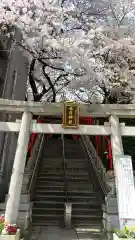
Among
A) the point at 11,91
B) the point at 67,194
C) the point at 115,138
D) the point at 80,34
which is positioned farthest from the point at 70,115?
the point at 11,91

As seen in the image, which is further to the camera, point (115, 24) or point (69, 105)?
point (115, 24)

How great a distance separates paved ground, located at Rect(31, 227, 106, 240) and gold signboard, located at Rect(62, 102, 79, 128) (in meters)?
3.75

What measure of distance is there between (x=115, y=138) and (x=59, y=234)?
12.8ft

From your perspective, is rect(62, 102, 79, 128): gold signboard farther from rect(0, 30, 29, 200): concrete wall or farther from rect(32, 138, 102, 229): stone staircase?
rect(0, 30, 29, 200): concrete wall

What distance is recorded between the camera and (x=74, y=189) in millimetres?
11766

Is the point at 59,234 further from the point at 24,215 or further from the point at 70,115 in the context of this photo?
the point at 70,115

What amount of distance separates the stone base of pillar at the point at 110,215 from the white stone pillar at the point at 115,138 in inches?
82.7

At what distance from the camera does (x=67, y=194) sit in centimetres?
1129

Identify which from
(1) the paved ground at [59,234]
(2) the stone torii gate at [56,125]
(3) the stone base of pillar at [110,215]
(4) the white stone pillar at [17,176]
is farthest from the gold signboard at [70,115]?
(1) the paved ground at [59,234]

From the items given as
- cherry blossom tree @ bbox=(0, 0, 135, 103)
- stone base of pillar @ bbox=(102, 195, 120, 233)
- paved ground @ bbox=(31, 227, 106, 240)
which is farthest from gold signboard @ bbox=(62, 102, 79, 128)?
paved ground @ bbox=(31, 227, 106, 240)

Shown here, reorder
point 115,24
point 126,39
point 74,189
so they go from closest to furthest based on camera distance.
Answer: point 126,39 → point 74,189 → point 115,24

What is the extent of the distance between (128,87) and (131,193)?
23.5 feet

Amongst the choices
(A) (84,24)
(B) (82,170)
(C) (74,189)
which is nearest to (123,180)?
(C) (74,189)

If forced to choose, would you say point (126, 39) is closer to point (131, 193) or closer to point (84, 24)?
point (84, 24)
